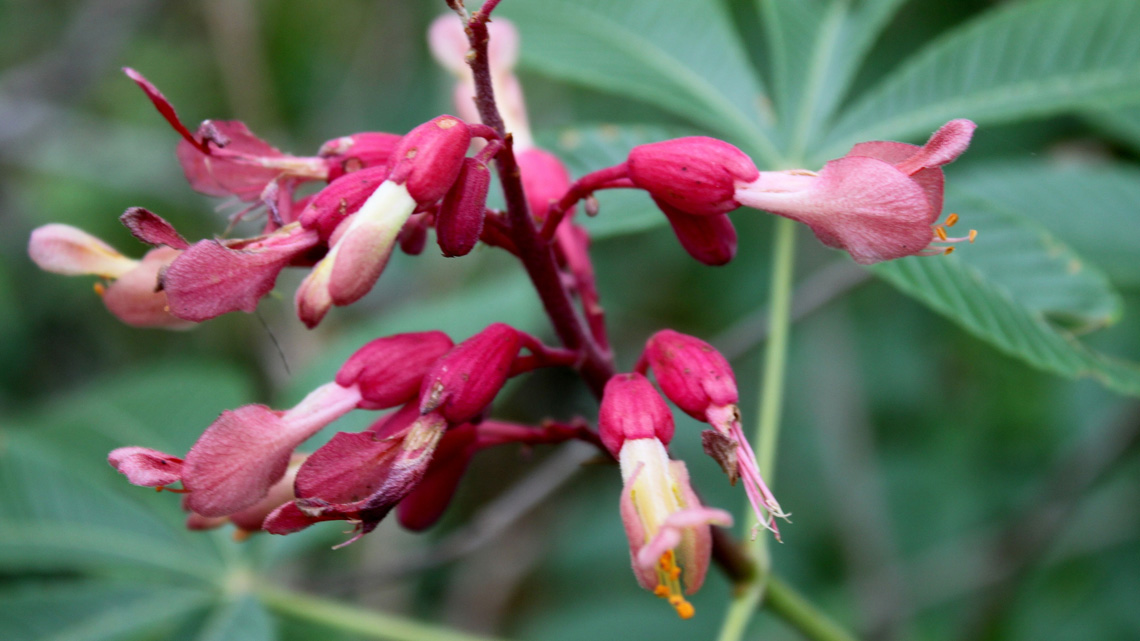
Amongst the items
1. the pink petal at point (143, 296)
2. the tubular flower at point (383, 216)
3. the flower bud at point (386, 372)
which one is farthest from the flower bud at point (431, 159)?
the pink petal at point (143, 296)

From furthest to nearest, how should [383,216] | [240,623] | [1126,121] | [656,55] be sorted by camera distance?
[1126,121]
[656,55]
[240,623]
[383,216]

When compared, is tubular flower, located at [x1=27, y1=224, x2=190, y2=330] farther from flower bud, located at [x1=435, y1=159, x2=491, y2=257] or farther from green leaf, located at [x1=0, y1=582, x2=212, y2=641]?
green leaf, located at [x1=0, y1=582, x2=212, y2=641]

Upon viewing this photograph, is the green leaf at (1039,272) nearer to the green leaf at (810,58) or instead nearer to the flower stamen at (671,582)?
the green leaf at (810,58)

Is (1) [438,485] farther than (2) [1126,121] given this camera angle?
No

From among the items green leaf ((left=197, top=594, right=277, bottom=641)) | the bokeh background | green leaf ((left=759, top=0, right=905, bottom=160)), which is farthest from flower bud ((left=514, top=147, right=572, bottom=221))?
green leaf ((left=197, top=594, right=277, bottom=641))

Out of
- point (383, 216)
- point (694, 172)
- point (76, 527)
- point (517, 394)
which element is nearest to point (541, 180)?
point (694, 172)

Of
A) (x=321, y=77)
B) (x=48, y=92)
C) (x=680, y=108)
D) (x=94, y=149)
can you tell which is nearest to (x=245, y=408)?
(x=680, y=108)

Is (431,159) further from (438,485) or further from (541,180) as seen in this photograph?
(438,485)
